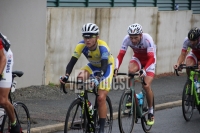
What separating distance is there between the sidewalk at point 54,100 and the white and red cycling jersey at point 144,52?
5.28ft

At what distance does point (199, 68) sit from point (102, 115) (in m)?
3.56

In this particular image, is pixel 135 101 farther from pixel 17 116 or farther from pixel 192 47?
pixel 192 47

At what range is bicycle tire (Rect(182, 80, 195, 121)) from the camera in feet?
40.2

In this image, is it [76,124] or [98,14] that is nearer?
[76,124]

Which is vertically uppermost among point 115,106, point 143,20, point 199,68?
point 143,20

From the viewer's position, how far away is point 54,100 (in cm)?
1404

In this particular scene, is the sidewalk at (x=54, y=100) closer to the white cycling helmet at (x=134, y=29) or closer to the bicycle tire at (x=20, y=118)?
the bicycle tire at (x=20, y=118)

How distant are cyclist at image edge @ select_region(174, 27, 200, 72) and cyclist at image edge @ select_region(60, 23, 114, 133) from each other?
2.98 metres

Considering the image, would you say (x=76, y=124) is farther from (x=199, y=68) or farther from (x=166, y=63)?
(x=166, y=63)

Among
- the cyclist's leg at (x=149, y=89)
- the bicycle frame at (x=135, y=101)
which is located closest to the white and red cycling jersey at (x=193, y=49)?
the cyclist's leg at (x=149, y=89)

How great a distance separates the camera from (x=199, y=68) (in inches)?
480

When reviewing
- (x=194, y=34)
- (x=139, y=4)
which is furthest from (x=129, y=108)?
(x=139, y=4)

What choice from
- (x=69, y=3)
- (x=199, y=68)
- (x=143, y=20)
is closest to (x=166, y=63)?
(x=143, y=20)

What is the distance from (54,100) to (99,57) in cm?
472
